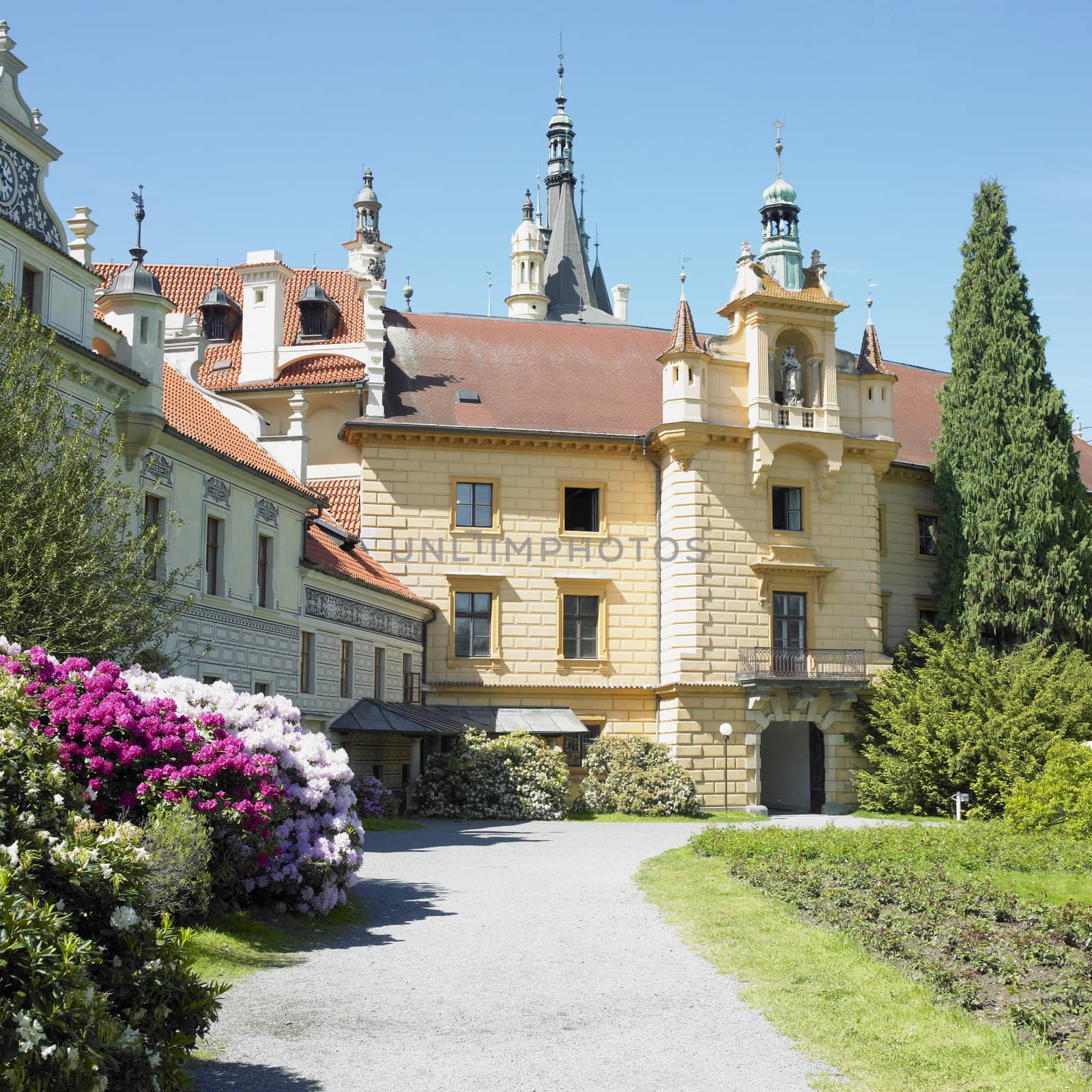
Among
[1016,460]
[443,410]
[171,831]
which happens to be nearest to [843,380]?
[1016,460]

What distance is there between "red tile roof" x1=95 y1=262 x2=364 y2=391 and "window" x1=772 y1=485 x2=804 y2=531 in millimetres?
13029

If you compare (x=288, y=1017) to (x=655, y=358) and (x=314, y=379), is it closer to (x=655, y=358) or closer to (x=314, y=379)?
(x=314, y=379)

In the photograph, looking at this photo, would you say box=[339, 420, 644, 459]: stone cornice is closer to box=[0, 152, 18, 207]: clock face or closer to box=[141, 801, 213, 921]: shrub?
box=[0, 152, 18, 207]: clock face

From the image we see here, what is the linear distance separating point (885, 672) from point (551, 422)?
12.3m

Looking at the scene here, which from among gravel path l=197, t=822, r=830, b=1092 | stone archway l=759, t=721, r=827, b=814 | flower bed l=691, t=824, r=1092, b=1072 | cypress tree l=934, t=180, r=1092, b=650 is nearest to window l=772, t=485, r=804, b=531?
cypress tree l=934, t=180, r=1092, b=650

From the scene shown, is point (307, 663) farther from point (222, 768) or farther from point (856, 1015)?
point (856, 1015)

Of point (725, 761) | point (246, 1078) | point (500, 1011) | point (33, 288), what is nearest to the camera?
point (246, 1078)

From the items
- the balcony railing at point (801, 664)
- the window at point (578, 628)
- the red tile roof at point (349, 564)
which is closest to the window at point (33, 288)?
the red tile roof at point (349, 564)

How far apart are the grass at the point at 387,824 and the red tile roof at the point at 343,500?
11.1 metres

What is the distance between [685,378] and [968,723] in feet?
40.4

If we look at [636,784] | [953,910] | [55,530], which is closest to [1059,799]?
[953,910]

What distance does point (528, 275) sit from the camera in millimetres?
80000

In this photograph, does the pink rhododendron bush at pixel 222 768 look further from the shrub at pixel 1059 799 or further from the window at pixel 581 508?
the window at pixel 581 508

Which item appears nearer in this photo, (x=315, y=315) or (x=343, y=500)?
(x=343, y=500)
